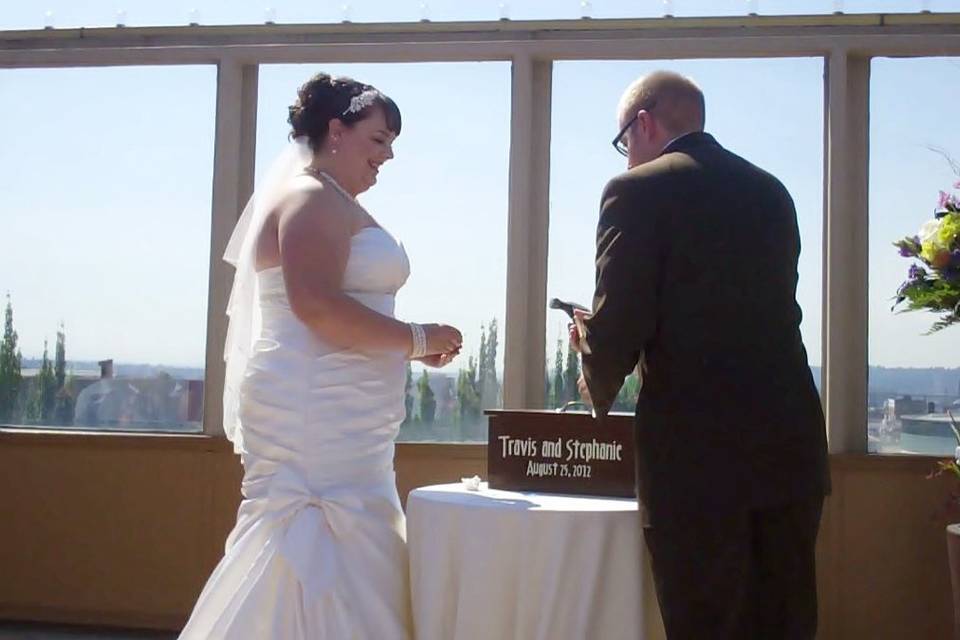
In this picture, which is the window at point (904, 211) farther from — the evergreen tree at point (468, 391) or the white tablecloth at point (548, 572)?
the white tablecloth at point (548, 572)

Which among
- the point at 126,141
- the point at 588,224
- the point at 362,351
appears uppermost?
the point at 126,141

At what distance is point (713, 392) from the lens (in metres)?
2.29

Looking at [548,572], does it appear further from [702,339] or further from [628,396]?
[628,396]

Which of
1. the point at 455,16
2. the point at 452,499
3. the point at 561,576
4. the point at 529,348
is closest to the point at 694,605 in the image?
the point at 561,576

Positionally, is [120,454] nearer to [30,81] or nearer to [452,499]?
[30,81]

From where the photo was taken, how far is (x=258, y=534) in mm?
2836

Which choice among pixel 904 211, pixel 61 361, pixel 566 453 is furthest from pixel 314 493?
pixel 904 211

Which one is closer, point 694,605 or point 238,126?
point 694,605

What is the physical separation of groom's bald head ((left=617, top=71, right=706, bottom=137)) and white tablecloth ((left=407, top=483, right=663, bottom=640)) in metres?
0.80

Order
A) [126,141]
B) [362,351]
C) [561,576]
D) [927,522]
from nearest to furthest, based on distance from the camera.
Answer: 1. [561,576]
2. [362,351]
3. [927,522]
4. [126,141]

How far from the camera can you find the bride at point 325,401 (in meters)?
2.76

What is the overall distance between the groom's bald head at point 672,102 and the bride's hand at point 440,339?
71 centimetres

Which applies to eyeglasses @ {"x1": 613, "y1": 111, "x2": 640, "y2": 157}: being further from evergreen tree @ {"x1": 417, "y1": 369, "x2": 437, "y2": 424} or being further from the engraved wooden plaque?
evergreen tree @ {"x1": 417, "y1": 369, "x2": 437, "y2": 424}

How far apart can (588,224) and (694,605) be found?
2.47m
